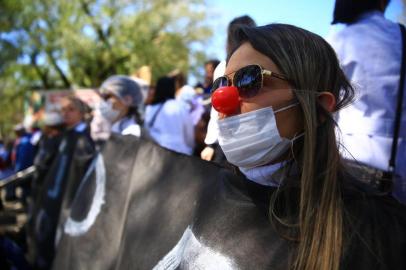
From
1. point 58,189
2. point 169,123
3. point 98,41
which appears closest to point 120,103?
point 169,123

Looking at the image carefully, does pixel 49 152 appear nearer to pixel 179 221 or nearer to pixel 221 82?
pixel 179 221

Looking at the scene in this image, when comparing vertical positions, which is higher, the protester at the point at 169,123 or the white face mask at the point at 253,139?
the white face mask at the point at 253,139

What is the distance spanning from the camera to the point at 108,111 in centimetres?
329

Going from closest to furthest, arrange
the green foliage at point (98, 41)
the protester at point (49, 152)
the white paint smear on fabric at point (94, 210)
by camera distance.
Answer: the white paint smear on fabric at point (94, 210) < the protester at point (49, 152) < the green foliage at point (98, 41)

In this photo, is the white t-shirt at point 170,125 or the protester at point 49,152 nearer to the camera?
the white t-shirt at point 170,125

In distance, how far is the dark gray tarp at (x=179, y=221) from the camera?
1050mm

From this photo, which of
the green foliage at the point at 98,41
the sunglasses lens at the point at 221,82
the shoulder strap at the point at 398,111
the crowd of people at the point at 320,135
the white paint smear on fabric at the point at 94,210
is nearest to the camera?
the crowd of people at the point at 320,135

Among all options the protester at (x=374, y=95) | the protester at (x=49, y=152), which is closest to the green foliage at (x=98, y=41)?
the protester at (x=49, y=152)

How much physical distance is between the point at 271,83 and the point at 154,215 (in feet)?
2.66

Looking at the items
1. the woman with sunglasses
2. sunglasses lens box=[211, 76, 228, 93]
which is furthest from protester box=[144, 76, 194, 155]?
the woman with sunglasses

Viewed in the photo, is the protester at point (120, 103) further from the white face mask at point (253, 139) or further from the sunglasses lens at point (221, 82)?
the white face mask at point (253, 139)

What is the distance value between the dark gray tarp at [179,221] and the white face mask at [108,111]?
84 cm

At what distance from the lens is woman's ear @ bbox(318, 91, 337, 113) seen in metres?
1.22

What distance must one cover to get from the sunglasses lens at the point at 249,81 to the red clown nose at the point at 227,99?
0.07 feet
